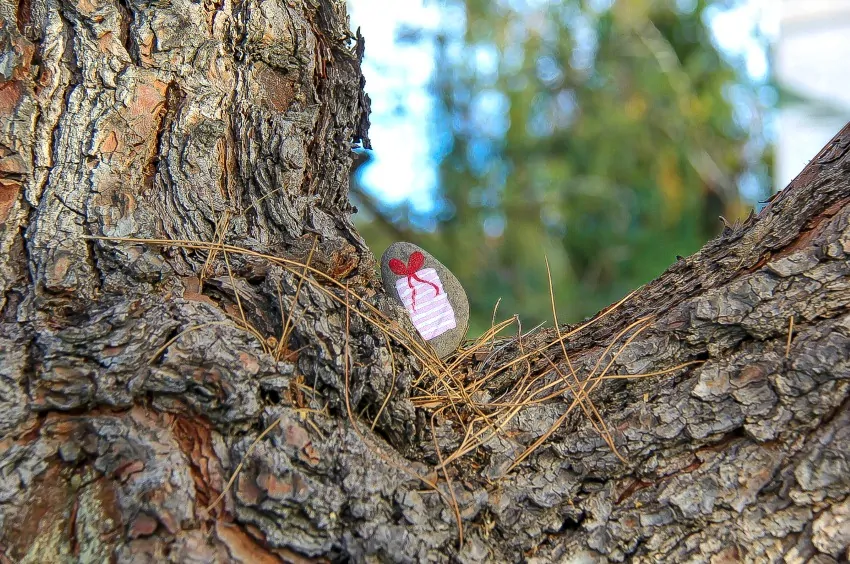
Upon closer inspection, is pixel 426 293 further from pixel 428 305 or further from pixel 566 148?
pixel 566 148

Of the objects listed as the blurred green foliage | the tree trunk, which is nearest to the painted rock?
the tree trunk

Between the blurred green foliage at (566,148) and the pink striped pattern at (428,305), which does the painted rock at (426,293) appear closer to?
the pink striped pattern at (428,305)

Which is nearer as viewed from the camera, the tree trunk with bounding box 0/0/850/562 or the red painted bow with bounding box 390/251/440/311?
the tree trunk with bounding box 0/0/850/562

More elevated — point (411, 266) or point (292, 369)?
point (411, 266)

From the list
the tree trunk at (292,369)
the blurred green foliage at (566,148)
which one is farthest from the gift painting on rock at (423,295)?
the blurred green foliage at (566,148)

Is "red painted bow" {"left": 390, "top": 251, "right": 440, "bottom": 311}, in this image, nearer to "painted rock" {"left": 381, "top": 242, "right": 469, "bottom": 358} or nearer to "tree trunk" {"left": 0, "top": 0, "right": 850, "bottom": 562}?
"painted rock" {"left": 381, "top": 242, "right": 469, "bottom": 358}

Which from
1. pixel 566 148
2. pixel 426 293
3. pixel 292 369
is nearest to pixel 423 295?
pixel 426 293
